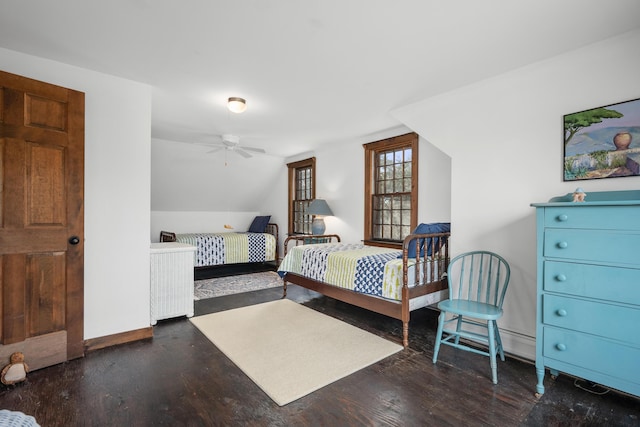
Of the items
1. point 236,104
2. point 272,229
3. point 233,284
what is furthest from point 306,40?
point 272,229

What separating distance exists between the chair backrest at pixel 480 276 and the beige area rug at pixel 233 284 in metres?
2.91

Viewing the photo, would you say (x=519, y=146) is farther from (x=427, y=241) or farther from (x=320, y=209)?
(x=320, y=209)

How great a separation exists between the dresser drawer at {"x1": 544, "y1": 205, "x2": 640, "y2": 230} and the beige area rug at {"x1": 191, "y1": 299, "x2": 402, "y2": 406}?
159cm

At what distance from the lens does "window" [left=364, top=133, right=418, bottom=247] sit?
14.0ft

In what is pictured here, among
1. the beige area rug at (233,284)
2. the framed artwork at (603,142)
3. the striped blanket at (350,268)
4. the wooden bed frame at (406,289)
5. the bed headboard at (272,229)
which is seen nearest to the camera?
the framed artwork at (603,142)

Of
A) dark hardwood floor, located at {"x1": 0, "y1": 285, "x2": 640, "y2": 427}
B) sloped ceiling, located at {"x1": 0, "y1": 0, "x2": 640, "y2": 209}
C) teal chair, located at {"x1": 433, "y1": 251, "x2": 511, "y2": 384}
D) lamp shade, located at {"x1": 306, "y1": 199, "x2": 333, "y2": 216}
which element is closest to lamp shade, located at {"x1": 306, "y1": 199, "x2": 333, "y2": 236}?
lamp shade, located at {"x1": 306, "y1": 199, "x2": 333, "y2": 216}

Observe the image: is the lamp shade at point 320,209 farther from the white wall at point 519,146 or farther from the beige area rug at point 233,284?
the white wall at point 519,146

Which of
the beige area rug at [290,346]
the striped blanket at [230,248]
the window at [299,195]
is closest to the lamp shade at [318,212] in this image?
the window at [299,195]

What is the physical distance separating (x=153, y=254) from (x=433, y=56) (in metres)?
3.16

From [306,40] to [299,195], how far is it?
14.8 ft

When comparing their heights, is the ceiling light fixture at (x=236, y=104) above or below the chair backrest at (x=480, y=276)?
above

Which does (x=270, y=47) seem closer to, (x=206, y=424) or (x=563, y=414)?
(x=206, y=424)

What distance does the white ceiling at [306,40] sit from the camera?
1.85 m

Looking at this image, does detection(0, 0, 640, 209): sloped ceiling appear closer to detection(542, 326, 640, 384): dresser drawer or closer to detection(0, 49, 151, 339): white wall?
detection(0, 49, 151, 339): white wall
